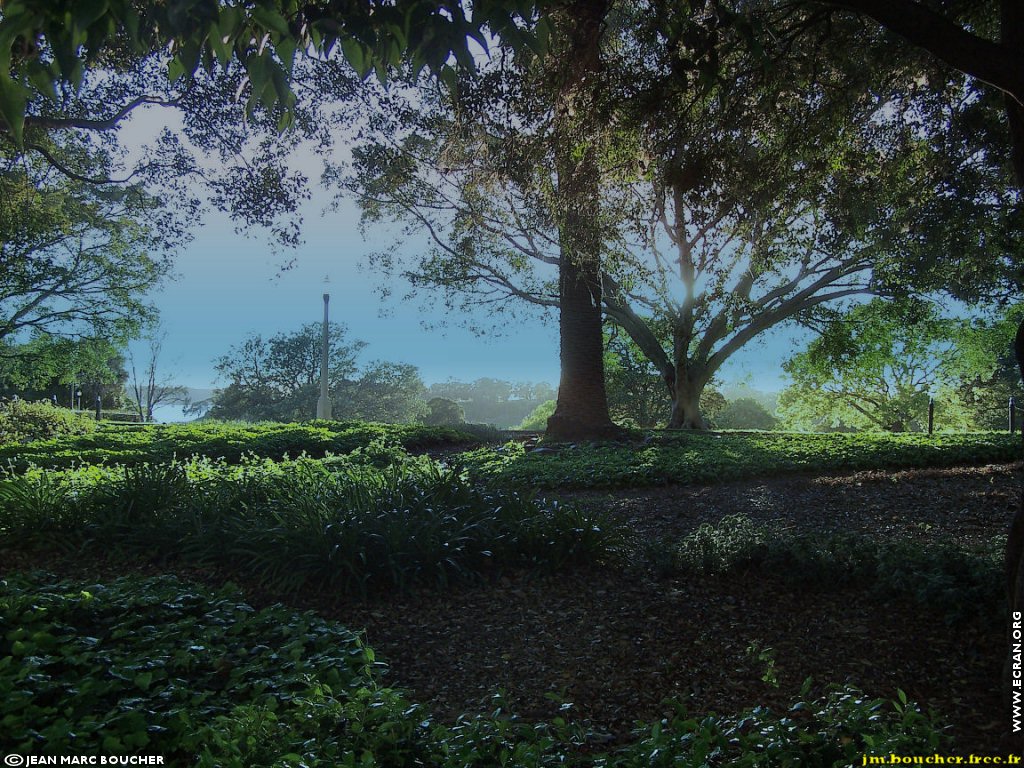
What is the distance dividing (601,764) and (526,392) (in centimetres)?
Answer: 6203

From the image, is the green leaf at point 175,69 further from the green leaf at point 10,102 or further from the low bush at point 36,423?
the low bush at point 36,423

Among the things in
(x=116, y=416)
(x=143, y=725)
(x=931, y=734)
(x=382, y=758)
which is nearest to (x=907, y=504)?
(x=931, y=734)

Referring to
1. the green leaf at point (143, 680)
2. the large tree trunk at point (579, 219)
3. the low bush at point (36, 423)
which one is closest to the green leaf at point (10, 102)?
the green leaf at point (143, 680)

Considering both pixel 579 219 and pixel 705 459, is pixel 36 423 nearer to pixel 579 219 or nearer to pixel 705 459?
pixel 579 219

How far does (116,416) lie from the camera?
31609 mm

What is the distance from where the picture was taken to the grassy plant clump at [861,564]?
12.2ft

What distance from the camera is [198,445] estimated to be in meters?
10.8

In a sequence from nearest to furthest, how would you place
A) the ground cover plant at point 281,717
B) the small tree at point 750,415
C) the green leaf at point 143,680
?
1. the ground cover plant at point 281,717
2. the green leaf at point 143,680
3. the small tree at point 750,415

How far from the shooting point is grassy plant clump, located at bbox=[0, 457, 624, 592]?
4.56 metres

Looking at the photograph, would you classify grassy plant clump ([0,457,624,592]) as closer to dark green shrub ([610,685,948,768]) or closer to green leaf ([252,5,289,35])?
dark green shrub ([610,685,948,768])

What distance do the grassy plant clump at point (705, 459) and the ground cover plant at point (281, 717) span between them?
4063 mm

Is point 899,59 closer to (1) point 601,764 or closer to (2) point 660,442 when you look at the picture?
(1) point 601,764

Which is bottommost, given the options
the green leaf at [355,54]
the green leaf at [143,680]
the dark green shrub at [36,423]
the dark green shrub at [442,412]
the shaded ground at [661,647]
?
the shaded ground at [661,647]

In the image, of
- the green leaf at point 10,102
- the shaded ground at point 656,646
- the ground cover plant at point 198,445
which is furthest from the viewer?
the ground cover plant at point 198,445
